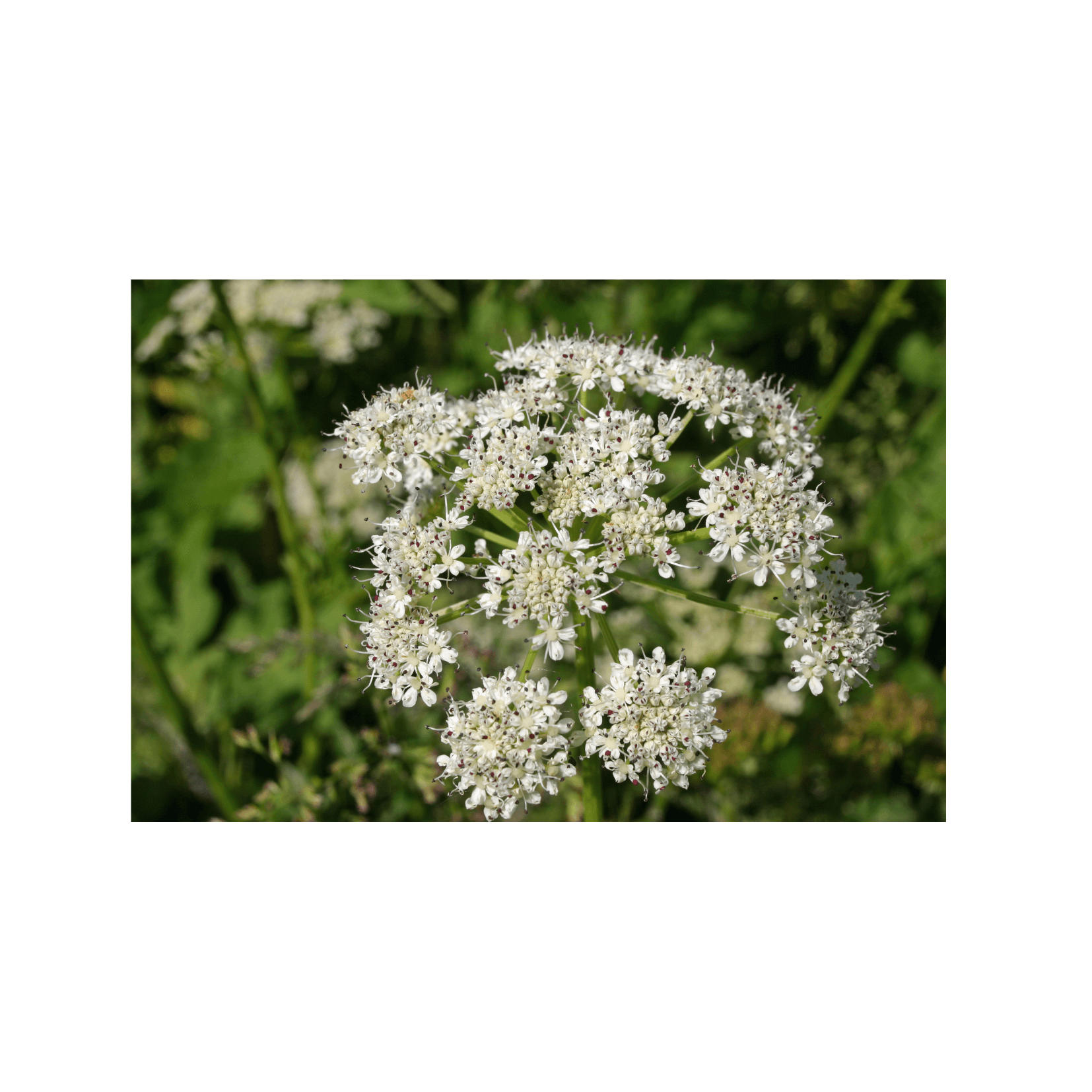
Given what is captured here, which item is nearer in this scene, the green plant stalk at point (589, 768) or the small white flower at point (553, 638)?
the small white flower at point (553, 638)

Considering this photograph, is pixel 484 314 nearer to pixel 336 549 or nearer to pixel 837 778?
pixel 336 549

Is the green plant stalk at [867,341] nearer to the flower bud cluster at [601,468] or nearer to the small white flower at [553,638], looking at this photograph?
the flower bud cluster at [601,468]

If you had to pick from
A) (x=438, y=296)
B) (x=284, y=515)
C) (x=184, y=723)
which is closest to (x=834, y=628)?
(x=284, y=515)

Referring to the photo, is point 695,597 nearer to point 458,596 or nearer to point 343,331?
point 458,596

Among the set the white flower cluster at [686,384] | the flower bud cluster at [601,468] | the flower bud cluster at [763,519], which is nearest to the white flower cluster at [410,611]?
the flower bud cluster at [601,468]

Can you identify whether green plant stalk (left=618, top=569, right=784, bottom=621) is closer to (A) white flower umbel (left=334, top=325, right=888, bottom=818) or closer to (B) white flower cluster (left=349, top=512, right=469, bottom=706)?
(A) white flower umbel (left=334, top=325, right=888, bottom=818)

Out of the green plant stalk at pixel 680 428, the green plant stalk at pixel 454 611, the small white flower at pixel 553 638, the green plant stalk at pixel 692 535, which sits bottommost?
the small white flower at pixel 553 638

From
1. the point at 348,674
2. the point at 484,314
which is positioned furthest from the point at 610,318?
the point at 348,674
